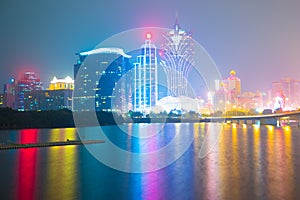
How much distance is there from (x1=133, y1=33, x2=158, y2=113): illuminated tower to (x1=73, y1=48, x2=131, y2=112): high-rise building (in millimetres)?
9908

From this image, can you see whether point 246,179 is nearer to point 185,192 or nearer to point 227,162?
point 185,192

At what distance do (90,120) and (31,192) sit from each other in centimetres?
7289

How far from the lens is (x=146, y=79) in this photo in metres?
154

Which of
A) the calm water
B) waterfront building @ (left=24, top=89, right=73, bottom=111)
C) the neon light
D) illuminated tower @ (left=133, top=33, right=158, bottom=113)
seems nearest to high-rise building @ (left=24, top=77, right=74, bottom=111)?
waterfront building @ (left=24, top=89, right=73, bottom=111)

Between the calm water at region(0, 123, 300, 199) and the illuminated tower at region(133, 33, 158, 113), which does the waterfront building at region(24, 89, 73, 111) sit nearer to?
the illuminated tower at region(133, 33, 158, 113)

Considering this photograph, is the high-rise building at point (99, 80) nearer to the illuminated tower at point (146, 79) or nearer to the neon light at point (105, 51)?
the neon light at point (105, 51)

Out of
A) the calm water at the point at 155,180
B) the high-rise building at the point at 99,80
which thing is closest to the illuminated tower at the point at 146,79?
the high-rise building at the point at 99,80

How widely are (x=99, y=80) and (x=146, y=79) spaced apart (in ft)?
106

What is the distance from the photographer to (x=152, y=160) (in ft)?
58.5

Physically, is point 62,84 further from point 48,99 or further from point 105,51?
point 105,51

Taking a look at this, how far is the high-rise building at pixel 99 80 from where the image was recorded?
403 feet

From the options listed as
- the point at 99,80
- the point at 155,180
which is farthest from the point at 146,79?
the point at 155,180

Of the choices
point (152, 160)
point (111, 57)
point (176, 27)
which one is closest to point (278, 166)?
point (152, 160)

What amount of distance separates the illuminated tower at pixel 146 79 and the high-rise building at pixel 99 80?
9908 mm
